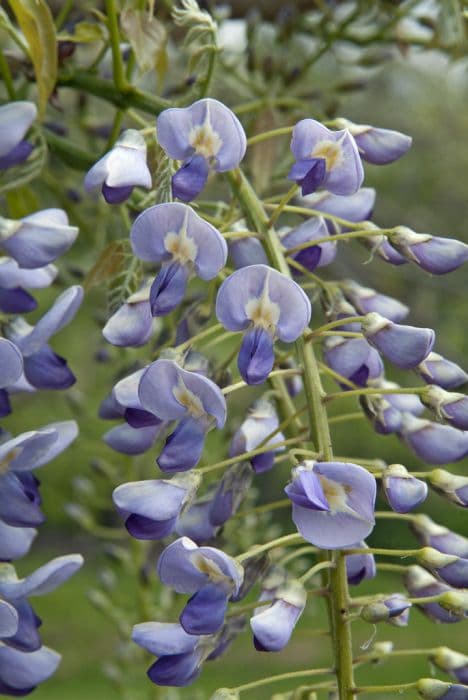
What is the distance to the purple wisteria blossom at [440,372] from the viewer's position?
0.91 m

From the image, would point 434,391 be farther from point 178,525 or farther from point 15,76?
point 15,76

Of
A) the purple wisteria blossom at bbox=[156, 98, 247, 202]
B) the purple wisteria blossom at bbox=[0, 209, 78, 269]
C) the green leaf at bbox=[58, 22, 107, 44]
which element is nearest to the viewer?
the purple wisteria blossom at bbox=[156, 98, 247, 202]

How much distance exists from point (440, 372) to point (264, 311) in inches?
7.0

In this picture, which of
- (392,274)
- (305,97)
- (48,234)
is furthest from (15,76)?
(392,274)

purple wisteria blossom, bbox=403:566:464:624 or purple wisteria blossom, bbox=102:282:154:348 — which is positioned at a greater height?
purple wisteria blossom, bbox=102:282:154:348

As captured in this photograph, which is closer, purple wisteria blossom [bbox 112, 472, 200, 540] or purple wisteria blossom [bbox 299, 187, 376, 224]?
purple wisteria blossom [bbox 112, 472, 200, 540]

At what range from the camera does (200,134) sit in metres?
0.87

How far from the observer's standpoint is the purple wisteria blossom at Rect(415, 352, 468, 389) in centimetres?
91

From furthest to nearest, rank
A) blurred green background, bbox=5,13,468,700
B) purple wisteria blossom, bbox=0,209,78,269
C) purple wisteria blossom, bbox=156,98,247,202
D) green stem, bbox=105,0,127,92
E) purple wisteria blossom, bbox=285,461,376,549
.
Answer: blurred green background, bbox=5,13,468,700 → green stem, bbox=105,0,127,92 → purple wisteria blossom, bbox=0,209,78,269 → purple wisteria blossom, bbox=156,98,247,202 → purple wisteria blossom, bbox=285,461,376,549

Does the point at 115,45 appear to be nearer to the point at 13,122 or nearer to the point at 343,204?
the point at 13,122

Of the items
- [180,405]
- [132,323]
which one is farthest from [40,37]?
[180,405]

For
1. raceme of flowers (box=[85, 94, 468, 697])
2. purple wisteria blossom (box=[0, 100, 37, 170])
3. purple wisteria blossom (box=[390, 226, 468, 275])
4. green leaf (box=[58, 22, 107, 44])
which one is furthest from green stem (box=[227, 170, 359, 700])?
green leaf (box=[58, 22, 107, 44])

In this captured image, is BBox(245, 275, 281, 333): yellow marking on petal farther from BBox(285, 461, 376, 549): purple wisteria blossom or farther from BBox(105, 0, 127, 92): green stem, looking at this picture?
BBox(105, 0, 127, 92): green stem

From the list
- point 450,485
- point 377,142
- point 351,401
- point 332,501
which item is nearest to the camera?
point 332,501
